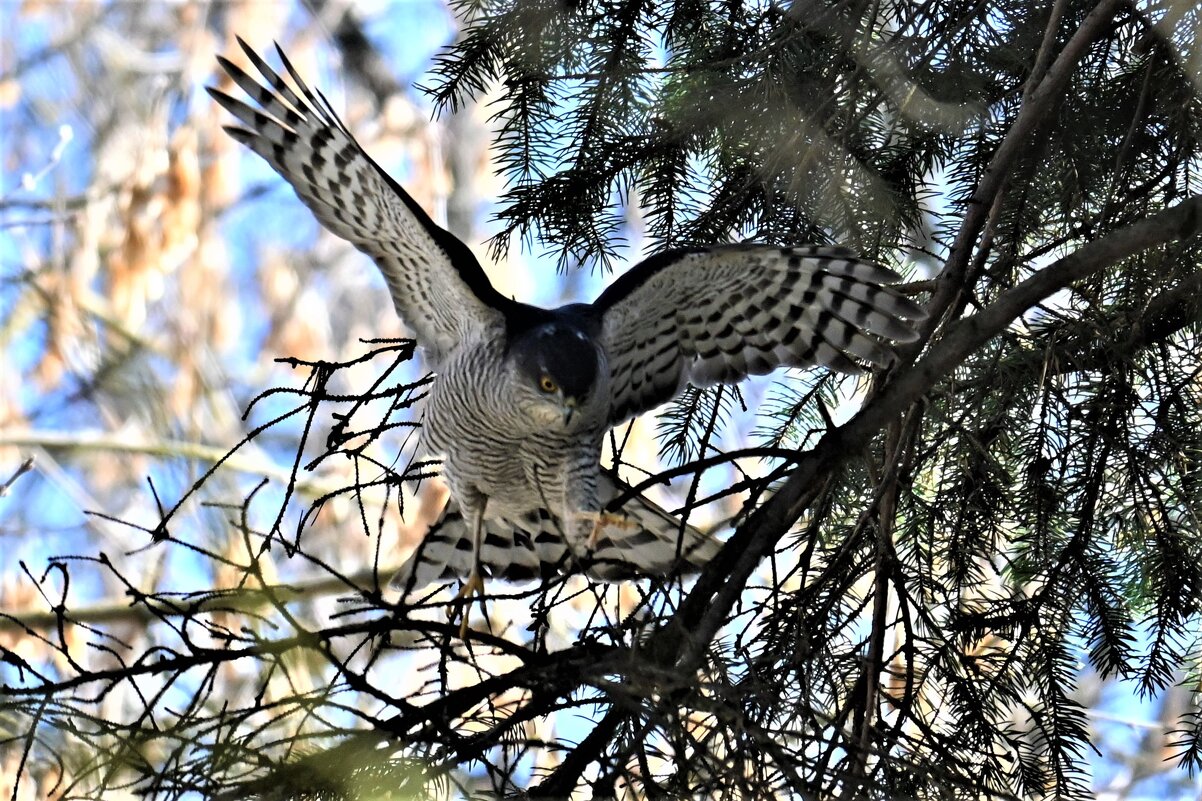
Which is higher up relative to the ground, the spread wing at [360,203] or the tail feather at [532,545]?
the spread wing at [360,203]

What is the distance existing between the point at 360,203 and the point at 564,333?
76 centimetres

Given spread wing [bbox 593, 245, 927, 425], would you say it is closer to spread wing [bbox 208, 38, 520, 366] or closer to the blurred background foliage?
the blurred background foliage

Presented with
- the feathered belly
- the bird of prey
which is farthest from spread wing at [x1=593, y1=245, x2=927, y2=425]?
the feathered belly

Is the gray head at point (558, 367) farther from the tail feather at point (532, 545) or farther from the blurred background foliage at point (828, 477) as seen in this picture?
the tail feather at point (532, 545)

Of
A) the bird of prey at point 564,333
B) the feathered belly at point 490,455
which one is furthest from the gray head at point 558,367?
the feathered belly at point 490,455

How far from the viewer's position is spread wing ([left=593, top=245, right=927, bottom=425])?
3.52 metres

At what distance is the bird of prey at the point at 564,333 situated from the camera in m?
3.64

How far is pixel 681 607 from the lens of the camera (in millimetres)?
2721

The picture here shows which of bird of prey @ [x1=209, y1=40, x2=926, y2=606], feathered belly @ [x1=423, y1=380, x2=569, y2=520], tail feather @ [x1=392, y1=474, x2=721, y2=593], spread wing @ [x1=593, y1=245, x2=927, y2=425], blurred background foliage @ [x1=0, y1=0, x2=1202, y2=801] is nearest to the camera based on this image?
blurred background foliage @ [x1=0, y1=0, x2=1202, y2=801]

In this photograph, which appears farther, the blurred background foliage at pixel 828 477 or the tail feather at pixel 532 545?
the tail feather at pixel 532 545

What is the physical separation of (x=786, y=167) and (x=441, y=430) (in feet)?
4.83

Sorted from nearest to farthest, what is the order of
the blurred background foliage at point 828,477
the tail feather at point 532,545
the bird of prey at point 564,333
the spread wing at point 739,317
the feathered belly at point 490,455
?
the blurred background foliage at point 828,477 → the spread wing at point 739,317 → the bird of prey at point 564,333 → the feathered belly at point 490,455 → the tail feather at point 532,545

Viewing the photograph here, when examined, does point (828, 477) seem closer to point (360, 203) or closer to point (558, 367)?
point (558, 367)

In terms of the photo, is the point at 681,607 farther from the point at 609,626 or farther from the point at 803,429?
the point at 803,429
